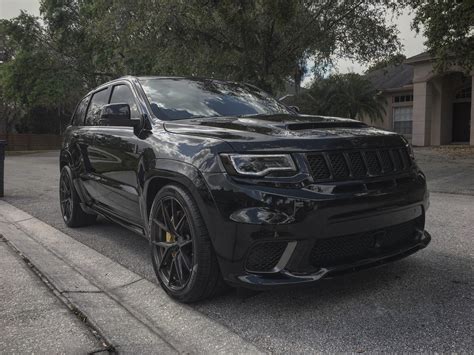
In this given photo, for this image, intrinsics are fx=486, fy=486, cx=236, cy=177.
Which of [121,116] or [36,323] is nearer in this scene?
[36,323]

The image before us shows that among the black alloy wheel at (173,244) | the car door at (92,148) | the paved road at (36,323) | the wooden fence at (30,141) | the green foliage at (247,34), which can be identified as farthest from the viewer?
the wooden fence at (30,141)

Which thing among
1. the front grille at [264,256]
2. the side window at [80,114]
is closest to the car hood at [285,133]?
the front grille at [264,256]

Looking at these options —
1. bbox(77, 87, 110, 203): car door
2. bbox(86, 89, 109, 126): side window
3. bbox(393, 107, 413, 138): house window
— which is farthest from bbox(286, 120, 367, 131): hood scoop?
bbox(393, 107, 413, 138): house window

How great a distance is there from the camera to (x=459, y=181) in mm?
10086

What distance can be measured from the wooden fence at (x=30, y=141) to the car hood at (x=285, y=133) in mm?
39531

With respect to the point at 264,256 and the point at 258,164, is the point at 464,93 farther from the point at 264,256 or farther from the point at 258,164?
the point at 264,256

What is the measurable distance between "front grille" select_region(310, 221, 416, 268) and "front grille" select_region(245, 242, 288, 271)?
0.72 ft

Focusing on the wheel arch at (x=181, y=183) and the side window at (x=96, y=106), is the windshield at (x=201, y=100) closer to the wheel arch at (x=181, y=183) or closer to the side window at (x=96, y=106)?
the wheel arch at (x=181, y=183)

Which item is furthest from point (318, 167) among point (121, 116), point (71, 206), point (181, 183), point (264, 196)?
point (71, 206)

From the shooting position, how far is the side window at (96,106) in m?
5.66

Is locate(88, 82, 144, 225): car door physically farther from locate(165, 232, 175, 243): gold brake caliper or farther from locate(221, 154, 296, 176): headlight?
locate(221, 154, 296, 176): headlight

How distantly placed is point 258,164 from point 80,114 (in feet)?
13.2

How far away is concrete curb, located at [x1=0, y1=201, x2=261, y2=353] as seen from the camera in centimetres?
296

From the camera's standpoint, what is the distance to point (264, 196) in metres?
3.02
